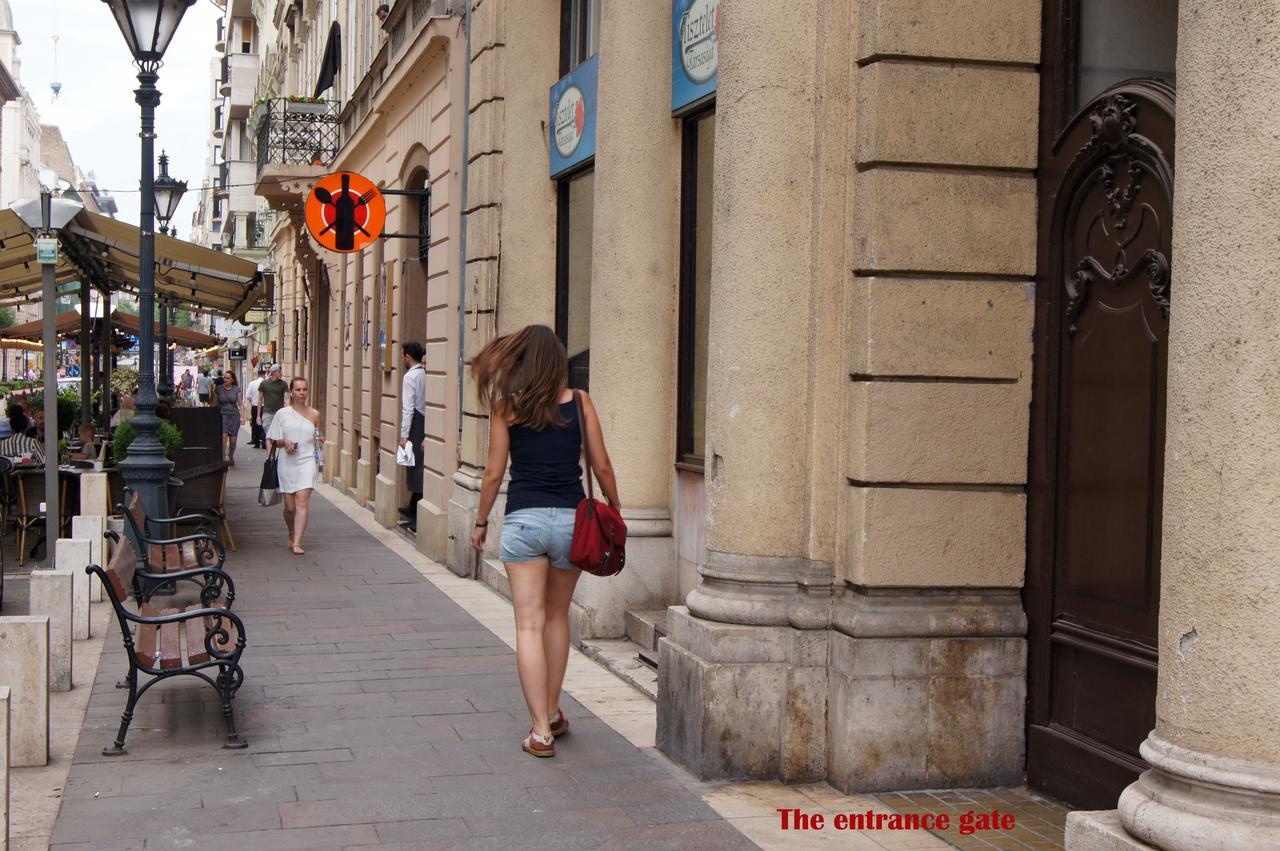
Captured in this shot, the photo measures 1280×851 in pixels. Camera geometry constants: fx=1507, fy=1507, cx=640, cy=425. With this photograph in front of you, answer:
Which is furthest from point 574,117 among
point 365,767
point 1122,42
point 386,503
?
point 386,503

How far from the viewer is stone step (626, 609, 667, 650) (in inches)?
348

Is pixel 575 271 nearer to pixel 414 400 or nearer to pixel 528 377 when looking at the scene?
pixel 414 400

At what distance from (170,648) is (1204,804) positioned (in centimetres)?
477

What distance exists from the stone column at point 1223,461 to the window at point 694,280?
5108 mm

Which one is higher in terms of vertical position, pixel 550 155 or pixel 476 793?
pixel 550 155

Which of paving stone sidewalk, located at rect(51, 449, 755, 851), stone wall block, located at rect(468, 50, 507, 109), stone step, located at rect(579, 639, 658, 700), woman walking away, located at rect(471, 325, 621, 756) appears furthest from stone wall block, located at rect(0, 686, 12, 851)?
stone wall block, located at rect(468, 50, 507, 109)

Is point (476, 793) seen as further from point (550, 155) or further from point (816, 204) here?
point (550, 155)

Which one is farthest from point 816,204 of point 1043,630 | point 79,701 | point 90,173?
point 90,173

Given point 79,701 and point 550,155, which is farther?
point 550,155

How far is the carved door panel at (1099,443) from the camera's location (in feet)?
17.9

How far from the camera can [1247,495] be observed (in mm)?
3857

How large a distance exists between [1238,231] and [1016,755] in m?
3.08

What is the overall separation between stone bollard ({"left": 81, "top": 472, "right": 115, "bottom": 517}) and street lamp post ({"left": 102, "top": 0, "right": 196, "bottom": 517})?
80 cm

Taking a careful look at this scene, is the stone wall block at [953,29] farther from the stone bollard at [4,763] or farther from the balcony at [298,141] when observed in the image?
the balcony at [298,141]
